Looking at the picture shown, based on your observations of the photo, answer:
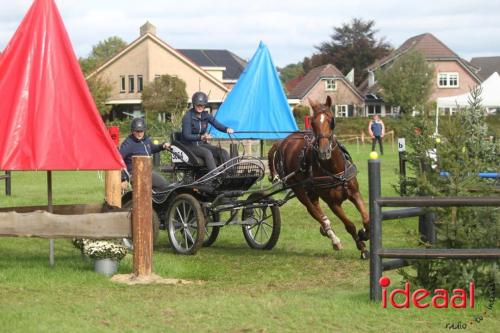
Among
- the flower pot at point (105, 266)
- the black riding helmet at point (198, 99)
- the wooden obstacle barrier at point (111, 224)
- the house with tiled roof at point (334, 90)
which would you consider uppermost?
the house with tiled roof at point (334, 90)

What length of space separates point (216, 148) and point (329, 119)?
213cm

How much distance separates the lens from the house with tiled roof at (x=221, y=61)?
86.4 m

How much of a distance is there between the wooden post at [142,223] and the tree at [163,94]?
2150 inches

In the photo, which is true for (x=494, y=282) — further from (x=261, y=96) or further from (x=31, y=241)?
(x=261, y=96)

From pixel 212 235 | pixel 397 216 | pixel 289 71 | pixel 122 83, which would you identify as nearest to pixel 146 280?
pixel 397 216

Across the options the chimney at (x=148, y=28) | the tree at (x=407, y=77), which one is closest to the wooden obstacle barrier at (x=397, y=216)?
the tree at (x=407, y=77)

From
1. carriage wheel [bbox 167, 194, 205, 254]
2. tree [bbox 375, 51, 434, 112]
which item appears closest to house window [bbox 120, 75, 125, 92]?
tree [bbox 375, 51, 434, 112]

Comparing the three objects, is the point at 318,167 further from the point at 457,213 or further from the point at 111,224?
the point at 457,213

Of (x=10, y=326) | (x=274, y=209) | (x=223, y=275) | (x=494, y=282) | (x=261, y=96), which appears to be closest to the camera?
(x=10, y=326)

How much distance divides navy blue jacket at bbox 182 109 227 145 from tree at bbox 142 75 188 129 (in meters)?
51.4

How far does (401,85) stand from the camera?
7419 cm

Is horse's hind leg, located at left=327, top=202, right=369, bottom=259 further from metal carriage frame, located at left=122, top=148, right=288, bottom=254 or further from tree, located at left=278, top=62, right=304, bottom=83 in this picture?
tree, located at left=278, top=62, right=304, bottom=83

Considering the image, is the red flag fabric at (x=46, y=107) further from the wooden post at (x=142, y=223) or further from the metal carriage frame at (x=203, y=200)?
the metal carriage frame at (x=203, y=200)

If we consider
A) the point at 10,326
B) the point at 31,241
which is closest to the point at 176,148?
the point at 31,241
